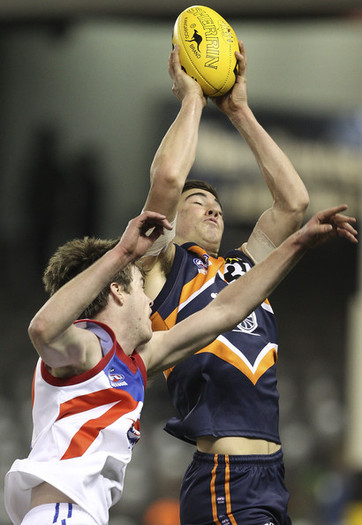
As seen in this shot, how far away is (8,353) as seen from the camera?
376 inches

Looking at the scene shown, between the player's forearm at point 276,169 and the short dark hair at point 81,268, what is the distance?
114 centimetres

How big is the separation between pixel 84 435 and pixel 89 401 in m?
0.11

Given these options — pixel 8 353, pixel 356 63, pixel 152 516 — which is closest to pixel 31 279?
pixel 8 353

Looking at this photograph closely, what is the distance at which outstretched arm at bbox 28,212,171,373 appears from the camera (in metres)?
2.60

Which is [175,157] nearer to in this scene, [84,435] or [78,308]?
[78,308]

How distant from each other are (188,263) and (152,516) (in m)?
5.35

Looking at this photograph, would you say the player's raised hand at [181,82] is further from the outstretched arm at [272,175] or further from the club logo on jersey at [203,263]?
the club logo on jersey at [203,263]

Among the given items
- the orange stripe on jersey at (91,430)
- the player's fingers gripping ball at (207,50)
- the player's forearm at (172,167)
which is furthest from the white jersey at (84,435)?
the player's fingers gripping ball at (207,50)

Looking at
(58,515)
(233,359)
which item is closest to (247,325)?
(233,359)

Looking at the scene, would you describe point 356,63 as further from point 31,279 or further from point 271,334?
point 271,334

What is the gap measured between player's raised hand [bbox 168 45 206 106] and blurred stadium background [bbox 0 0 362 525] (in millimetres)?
5228

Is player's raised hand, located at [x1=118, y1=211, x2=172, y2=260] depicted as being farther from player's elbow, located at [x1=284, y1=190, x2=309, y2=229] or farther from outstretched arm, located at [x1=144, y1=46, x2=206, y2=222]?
player's elbow, located at [x1=284, y1=190, x2=309, y2=229]

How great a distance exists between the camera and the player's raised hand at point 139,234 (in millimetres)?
2740

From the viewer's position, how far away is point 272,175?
398 cm
